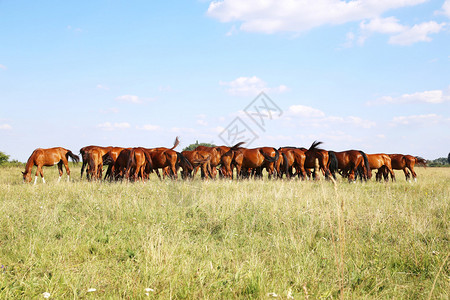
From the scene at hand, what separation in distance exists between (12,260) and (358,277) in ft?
14.2

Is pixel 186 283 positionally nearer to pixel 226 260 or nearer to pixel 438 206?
pixel 226 260

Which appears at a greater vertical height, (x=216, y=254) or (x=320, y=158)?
(x=320, y=158)

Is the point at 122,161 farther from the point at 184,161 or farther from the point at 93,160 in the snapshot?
the point at 184,161

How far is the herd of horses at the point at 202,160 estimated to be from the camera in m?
15.5

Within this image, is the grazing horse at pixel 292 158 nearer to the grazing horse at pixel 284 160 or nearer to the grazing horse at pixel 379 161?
the grazing horse at pixel 284 160

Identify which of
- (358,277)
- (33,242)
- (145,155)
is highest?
(145,155)

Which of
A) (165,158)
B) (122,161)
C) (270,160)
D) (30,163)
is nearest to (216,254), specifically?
(165,158)

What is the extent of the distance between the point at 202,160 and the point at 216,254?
11972 millimetres

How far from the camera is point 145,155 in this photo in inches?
612

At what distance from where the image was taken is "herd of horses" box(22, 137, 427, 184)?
50.9 ft

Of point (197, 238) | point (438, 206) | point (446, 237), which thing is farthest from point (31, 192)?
point (438, 206)

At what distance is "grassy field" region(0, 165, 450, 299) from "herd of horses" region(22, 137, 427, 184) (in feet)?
29.1

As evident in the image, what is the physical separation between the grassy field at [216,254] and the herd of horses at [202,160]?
29.1 feet

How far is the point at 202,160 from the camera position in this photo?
16.2m
